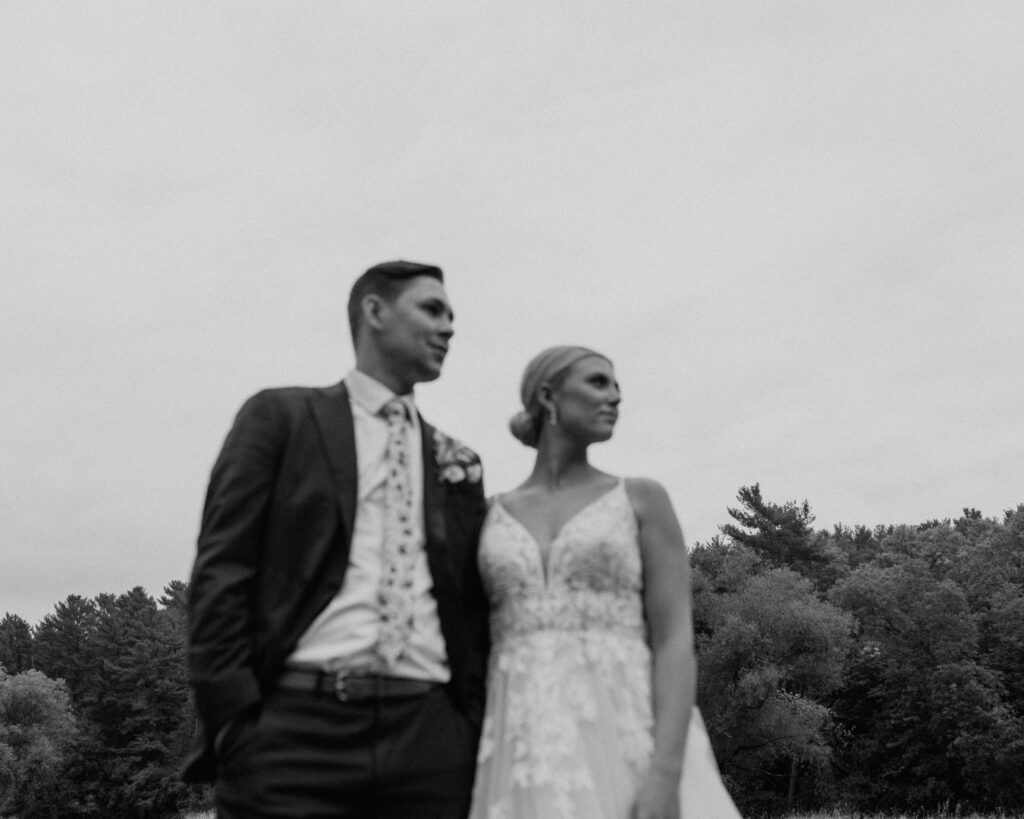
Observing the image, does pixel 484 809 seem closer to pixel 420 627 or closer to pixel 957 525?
pixel 420 627

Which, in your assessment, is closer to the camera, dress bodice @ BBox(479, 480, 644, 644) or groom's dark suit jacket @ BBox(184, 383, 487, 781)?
groom's dark suit jacket @ BBox(184, 383, 487, 781)

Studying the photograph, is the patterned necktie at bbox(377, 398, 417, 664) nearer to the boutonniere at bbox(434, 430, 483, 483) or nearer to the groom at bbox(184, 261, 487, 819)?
the groom at bbox(184, 261, 487, 819)

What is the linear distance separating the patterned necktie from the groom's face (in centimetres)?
15

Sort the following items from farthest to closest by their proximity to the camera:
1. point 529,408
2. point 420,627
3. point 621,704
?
point 529,408 → point 621,704 → point 420,627

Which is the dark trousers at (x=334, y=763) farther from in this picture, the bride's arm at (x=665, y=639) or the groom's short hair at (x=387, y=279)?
the groom's short hair at (x=387, y=279)

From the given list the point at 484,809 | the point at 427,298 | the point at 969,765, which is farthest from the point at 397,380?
the point at 969,765

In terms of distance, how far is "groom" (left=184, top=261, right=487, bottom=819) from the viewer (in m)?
3.88

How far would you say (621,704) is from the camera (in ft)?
14.7

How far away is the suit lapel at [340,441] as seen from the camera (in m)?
4.23

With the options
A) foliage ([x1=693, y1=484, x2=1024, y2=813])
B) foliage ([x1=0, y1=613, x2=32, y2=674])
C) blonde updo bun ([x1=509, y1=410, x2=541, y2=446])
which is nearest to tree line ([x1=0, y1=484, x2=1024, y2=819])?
foliage ([x1=693, y1=484, x2=1024, y2=813])

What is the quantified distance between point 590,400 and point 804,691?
177 feet

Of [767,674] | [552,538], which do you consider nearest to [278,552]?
[552,538]

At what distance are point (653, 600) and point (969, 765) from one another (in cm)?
5124

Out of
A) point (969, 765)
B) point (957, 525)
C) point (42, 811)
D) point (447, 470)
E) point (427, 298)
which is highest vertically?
point (957, 525)
